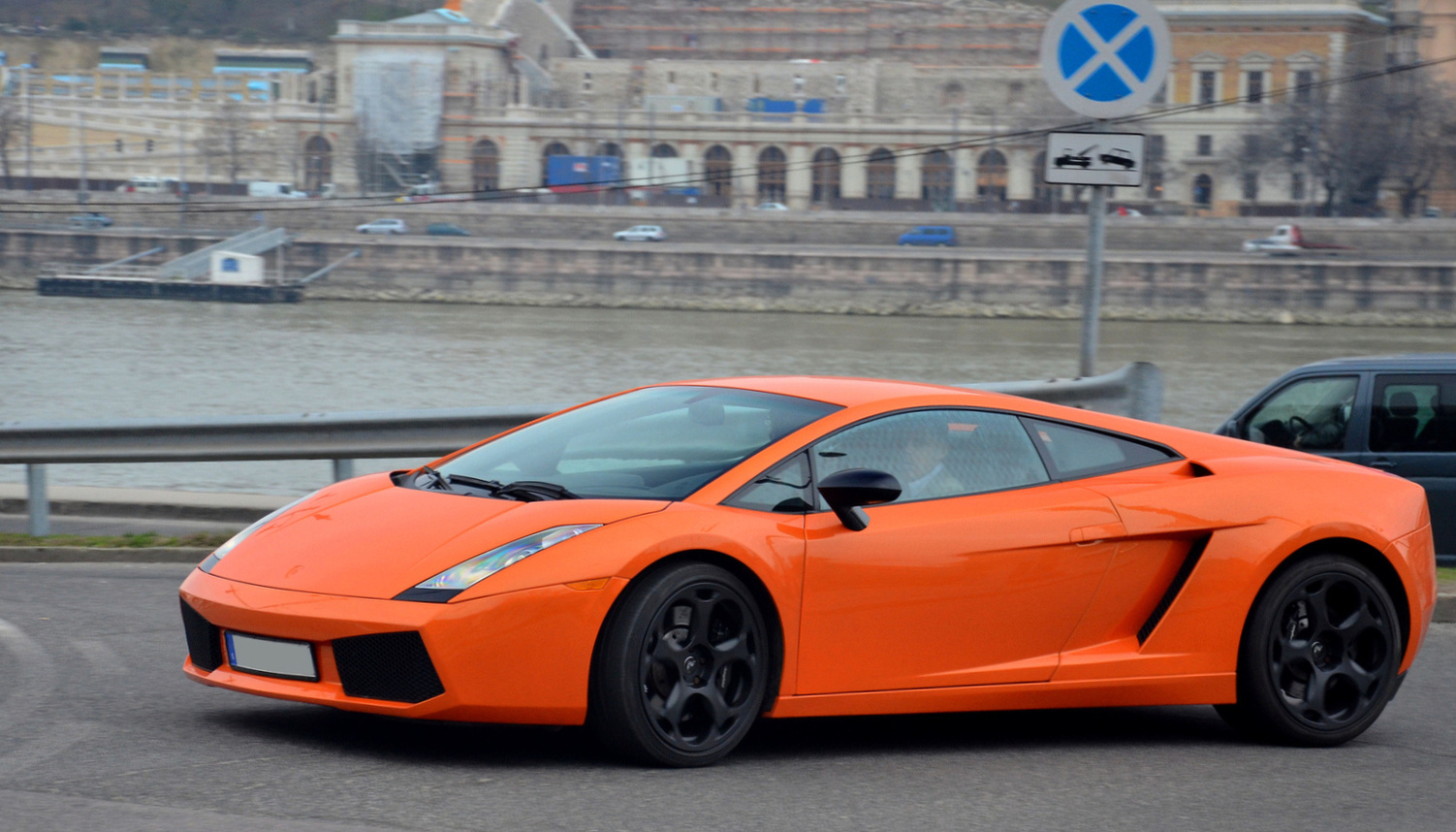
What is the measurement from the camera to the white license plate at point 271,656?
13.1 feet

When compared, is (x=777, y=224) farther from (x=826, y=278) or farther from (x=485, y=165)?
(x=485, y=165)

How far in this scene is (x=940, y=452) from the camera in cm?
463

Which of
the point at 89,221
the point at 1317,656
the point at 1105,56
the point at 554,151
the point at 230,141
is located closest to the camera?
the point at 1317,656

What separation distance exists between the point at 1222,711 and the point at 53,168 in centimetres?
13056

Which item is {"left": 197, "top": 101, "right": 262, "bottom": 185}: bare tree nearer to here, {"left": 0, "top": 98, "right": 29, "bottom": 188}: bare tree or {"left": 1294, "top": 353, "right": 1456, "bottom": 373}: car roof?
{"left": 0, "top": 98, "right": 29, "bottom": 188}: bare tree

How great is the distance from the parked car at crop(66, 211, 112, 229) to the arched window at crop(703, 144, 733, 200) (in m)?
40.5

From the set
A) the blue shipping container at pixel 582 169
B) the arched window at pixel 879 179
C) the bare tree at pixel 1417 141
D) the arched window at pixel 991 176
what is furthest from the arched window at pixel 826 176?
the bare tree at pixel 1417 141

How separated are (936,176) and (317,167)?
45315mm

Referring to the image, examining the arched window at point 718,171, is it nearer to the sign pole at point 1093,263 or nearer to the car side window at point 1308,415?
the car side window at point 1308,415

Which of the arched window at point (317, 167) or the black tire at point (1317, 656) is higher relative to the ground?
the arched window at point (317, 167)

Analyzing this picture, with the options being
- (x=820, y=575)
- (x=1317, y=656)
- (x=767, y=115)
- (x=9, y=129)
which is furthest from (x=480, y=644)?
(x=9, y=129)

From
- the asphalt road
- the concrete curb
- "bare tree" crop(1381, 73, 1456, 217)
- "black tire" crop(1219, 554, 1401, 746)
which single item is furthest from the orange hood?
"bare tree" crop(1381, 73, 1456, 217)

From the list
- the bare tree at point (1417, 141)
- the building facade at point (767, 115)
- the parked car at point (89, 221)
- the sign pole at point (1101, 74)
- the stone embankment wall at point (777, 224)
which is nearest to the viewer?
the sign pole at point (1101, 74)

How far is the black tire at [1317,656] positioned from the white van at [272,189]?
108 m
